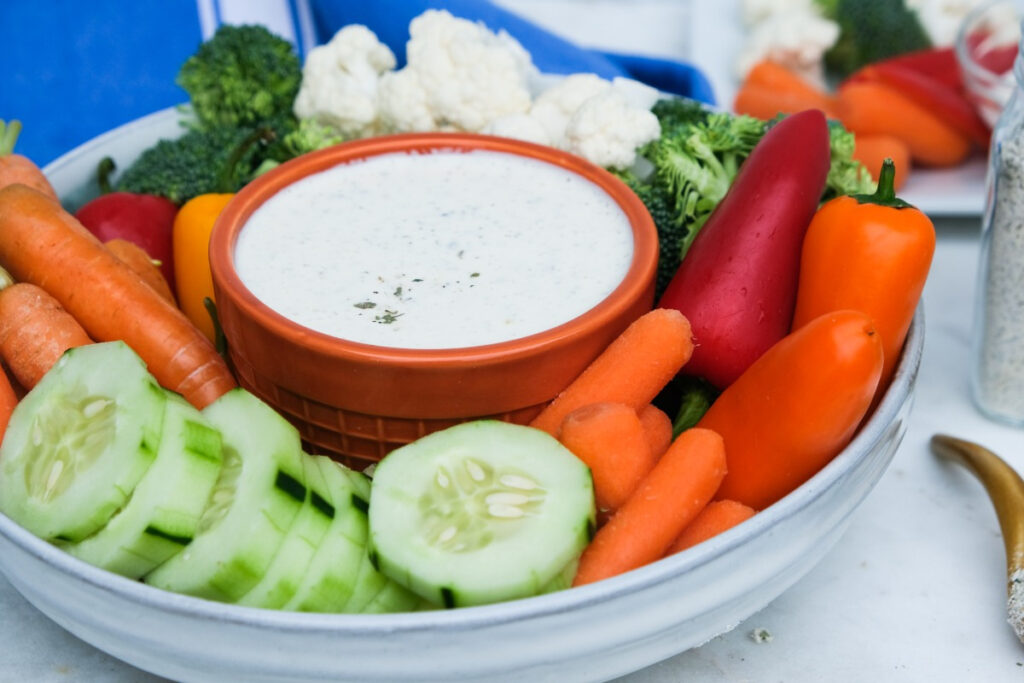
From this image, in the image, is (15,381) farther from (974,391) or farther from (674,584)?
(974,391)

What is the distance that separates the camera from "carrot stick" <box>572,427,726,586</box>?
3.84ft

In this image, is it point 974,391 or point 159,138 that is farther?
point 159,138

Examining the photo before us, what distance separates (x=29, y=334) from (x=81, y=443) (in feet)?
1.18

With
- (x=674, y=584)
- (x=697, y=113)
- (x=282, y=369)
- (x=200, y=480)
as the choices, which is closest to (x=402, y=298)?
(x=282, y=369)

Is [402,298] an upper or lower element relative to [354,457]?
upper

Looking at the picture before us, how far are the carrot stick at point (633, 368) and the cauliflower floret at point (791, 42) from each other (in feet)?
5.04

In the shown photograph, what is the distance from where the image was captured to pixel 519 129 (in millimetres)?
1873

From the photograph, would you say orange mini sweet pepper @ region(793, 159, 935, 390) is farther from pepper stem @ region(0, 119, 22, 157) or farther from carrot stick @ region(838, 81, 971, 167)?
pepper stem @ region(0, 119, 22, 157)

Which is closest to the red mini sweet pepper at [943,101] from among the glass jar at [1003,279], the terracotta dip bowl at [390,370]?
the glass jar at [1003,279]

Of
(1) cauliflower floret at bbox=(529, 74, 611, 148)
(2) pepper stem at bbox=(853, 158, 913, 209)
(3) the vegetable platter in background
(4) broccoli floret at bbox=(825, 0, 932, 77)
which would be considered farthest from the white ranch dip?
(4) broccoli floret at bbox=(825, 0, 932, 77)

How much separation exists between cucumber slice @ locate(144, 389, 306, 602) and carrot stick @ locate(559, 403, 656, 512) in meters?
0.31

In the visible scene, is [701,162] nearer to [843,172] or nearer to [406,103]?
[843,172]

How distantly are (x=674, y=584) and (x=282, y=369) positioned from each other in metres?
0.57

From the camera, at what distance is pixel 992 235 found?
164 cm
